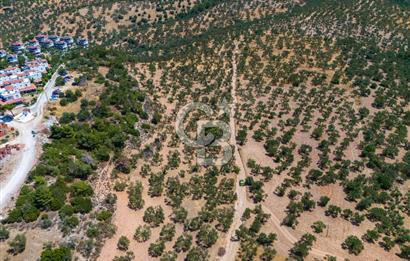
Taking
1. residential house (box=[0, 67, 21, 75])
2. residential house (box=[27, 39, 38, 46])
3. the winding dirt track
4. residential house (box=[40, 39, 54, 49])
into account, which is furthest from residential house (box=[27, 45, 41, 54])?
the winding dirt track

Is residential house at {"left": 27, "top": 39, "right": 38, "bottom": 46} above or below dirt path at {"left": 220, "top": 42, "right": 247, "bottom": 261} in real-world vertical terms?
below

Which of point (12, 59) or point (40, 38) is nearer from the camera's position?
point (12, 59)

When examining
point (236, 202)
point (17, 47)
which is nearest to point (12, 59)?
point (17, 47)

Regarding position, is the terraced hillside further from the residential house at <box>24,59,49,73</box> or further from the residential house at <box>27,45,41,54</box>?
the residential house at <box>27,45,41,54</box>

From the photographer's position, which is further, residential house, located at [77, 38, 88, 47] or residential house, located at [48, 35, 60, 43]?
residential house, located at [48, 35, 60, 43]

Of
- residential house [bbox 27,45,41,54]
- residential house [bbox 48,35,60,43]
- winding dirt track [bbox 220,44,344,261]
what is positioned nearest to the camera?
winding dirt track [bbox 220,44,344,261]

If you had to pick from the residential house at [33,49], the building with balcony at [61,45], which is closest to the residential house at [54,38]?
the building with balcony at [61,45]

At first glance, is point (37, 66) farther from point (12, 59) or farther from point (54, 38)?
point (54, 38)
